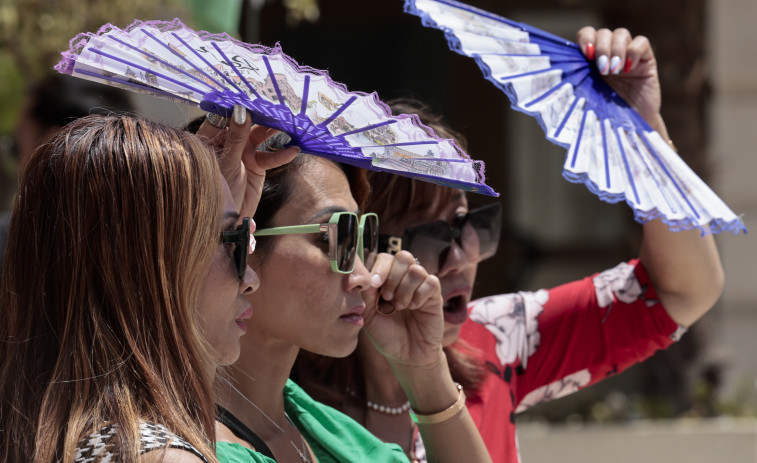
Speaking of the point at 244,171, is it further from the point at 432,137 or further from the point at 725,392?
the point at 725,392

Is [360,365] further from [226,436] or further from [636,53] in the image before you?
[636,53]

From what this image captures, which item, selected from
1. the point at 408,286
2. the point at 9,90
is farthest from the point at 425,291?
the point at 9,90

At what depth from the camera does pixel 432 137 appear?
6.45 ft

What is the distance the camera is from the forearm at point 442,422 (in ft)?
6.98

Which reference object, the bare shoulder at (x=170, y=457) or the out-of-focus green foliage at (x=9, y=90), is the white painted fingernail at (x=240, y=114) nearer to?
the bare shoulder at (x=170, y=457)

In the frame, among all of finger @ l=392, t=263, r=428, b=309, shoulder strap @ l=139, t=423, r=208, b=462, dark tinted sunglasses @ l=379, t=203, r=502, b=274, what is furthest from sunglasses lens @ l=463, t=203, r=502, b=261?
shoulder strap @ l=139, t=423, r=208, b=462

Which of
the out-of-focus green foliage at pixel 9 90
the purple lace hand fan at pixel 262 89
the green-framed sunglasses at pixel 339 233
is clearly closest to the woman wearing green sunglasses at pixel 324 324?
the green-framed sunglasses at pixel 339 233

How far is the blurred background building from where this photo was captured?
6.07 metres

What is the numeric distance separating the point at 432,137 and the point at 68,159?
0.75 m

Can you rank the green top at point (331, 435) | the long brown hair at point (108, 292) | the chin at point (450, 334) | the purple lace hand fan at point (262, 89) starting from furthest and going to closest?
the chin at point (450, 334)
the green top at point (331, 435)
the purple lace hand fan at point (262, 89)
the long brown hair at point (108, 292)

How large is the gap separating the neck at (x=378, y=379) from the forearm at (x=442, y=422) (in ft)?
1.11

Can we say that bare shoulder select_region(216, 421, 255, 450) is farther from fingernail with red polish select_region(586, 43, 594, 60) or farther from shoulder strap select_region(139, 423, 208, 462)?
fingernail with red polish select_region(586, 43, 594, 60)

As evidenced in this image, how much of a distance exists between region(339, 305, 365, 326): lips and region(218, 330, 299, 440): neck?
0.39 ft

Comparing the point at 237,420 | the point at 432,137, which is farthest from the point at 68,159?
the point at 432,137
